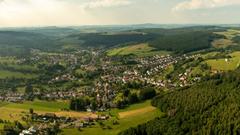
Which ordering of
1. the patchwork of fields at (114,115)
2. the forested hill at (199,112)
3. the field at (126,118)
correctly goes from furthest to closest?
the patchwork of fields at (114,115)
the field at (126,118)
the forested hill at (199,112)

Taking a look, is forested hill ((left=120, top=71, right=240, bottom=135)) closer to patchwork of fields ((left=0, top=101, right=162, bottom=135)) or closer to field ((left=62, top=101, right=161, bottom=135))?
field ((left=62, top=101, right=161, bottom=135))

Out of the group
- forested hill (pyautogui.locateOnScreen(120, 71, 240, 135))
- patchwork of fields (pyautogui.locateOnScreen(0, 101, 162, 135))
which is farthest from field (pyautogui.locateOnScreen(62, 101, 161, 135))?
forested hill (pyautogui.locateOnScreen(120, 71, 240, 135))

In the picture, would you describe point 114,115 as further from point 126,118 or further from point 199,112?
point 199,112

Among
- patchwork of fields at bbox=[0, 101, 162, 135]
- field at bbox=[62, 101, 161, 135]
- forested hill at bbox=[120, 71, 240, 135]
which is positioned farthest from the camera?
patchwork of fields at bbox=[0, 101, 162, 135]

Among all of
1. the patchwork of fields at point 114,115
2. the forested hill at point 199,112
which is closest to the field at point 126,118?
the patchwork of fields at point 114,115

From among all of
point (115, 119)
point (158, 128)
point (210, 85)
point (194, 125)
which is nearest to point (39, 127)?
point (115, 119)

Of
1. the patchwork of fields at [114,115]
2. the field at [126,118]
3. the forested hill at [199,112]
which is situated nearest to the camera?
the forested hill at [199,112]

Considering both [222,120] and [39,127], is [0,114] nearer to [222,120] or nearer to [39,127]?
[39,127]

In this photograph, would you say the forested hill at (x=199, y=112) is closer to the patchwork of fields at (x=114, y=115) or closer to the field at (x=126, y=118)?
the field at (x=126, y=118)
